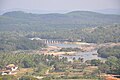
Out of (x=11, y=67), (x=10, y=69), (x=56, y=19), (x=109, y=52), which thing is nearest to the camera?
(x=10, y=69)

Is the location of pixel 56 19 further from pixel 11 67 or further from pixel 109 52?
pixel 11 67

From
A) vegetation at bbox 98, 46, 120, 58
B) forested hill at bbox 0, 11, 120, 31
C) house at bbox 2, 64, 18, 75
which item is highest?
house at bbox 2, 64, 18, 75

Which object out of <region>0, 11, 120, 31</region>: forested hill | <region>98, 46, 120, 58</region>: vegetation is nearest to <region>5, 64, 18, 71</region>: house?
<region>98, 46, 120, 58</region>: vegetation

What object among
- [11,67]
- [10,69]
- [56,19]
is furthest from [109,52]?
[56,19]

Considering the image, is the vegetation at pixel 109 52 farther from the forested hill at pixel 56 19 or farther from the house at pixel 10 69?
the forested hill at pixel 56 19

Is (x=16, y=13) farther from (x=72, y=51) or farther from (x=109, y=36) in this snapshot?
(x=72, y=51)

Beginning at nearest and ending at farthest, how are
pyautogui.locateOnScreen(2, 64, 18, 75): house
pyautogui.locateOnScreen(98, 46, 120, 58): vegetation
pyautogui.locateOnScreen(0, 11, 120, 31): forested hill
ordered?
pyautogui.locateOnScreen(2, 64, 18, 75): house, pyautogui.locateOnScreen(98, 46, 120, 58): vegetation, pyautogui.locateOnScreen(0, 11, 120, 31): forested hill

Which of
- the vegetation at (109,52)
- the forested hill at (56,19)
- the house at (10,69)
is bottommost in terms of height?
the forested hill at (56,19)

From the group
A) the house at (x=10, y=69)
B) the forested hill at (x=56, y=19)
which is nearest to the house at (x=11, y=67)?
the house at (x=10, y=69)

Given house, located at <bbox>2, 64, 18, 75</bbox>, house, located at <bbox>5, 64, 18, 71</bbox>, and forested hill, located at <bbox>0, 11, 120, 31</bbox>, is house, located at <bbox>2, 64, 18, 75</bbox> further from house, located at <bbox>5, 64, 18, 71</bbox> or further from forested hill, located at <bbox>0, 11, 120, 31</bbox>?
forested hill, located at <bbox>0, 11, 120, 31</bbox>

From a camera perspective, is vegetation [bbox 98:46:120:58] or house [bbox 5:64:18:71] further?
vegetation [bbox 98:46:120:58]

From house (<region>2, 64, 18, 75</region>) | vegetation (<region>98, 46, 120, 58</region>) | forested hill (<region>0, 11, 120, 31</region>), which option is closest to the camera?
house (<region>2, 64, 18, 75</region>)

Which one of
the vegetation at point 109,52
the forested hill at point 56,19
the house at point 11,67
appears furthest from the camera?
the forested hill at point 56,19
